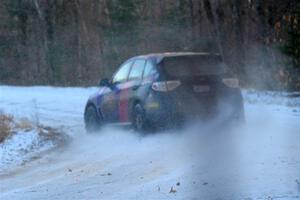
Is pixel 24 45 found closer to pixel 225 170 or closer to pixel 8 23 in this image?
pixel 8 23

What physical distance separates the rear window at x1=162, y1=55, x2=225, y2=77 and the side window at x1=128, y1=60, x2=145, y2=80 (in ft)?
2.27

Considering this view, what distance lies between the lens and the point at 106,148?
14.9m

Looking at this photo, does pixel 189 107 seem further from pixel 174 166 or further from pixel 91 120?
pixel 91 120

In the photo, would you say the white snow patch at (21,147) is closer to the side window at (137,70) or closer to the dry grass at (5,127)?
the dry grass at (5,127)

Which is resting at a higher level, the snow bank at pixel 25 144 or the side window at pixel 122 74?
Result: the side window at pixel 122 74

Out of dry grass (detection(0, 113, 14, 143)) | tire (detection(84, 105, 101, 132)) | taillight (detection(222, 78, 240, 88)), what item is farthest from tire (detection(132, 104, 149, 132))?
dry grass (detection(0, 113, 14, 143))

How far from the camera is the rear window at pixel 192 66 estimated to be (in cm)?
1508

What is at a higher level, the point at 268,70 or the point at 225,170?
the point at 225,170

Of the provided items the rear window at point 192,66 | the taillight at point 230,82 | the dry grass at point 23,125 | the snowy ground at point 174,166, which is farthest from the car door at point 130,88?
the dry grass at point 23,125

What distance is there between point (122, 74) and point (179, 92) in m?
2.25

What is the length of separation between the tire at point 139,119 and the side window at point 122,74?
104cm

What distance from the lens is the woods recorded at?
28703 millimetres

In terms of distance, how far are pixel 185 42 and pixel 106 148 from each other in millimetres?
21157

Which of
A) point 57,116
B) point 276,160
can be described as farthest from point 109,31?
point 276,160
